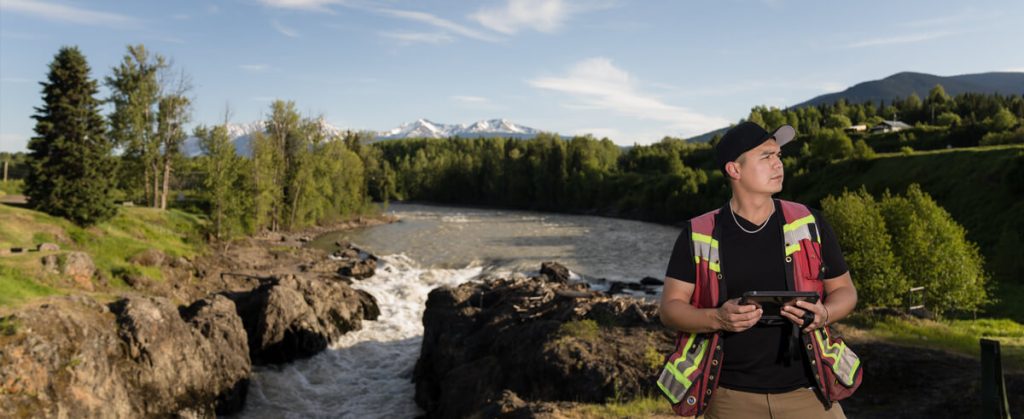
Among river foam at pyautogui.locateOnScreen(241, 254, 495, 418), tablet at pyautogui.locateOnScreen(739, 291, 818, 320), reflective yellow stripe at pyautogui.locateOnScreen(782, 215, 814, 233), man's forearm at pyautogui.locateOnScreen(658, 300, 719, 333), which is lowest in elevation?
river foam at pyautogui.locateOnScreen(241, 254, 495, 418)

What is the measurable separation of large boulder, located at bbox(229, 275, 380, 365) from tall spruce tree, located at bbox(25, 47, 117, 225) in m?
13.3

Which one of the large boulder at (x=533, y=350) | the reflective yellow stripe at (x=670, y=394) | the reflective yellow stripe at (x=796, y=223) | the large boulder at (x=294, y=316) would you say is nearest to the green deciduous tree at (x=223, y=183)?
the large boulder at (x=294, y=316)

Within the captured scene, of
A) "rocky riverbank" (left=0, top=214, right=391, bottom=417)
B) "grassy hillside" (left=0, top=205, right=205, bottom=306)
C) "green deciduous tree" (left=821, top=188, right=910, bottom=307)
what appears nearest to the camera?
"rocky riverbank" (left=0, top=214, right=391, bottom=417)

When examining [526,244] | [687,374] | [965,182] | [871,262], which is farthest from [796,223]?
[965,182]

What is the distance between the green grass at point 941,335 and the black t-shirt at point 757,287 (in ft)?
50.3

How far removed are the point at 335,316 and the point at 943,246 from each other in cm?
2907

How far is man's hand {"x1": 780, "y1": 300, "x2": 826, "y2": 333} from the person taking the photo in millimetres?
3529

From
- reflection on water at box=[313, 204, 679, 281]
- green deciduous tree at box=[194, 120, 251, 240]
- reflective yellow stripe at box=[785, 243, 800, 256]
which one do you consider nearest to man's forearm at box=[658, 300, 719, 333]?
reflective yellow stripe at box=[785, 243, 800, 256]

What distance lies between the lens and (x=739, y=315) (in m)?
3.43

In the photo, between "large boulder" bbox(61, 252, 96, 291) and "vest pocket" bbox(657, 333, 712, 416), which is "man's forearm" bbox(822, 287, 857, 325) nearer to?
"vest pocket" bbox(657, 333, 712, 416)

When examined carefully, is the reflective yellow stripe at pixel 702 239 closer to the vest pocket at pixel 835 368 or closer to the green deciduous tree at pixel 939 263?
the vest pocket at pixel 835 368

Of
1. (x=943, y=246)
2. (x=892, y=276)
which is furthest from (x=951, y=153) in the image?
(x=892, y=276)

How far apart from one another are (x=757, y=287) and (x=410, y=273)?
39.5m

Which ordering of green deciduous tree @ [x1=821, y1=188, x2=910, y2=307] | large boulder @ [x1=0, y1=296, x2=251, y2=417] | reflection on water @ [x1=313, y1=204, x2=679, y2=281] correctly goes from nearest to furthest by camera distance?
large boulder @ [x1=0, y1=296, x2=251, y2=417] → green deciduous tree @ [x1=821, y1=188, x2=910, y2=307] → reflection on water @ [x1=313, y1=204, x2=679, y2=281]
